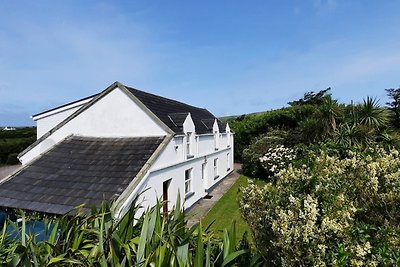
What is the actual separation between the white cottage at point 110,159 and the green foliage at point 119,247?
4973 millimetres

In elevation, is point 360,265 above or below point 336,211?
below

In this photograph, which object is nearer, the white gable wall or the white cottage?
the white cottage

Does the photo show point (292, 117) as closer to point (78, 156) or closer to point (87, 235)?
point (78, 156)

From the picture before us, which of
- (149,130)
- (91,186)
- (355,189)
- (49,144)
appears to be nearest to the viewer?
(355,189)

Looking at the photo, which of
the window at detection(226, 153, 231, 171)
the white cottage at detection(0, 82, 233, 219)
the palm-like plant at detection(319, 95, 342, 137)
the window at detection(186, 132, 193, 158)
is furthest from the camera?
the window at detection(226, 153, 231, 171)

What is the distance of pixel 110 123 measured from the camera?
1532 centimetres

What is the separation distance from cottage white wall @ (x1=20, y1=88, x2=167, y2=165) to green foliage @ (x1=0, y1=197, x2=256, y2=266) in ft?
32.0

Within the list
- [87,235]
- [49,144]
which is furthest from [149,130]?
[87,235]

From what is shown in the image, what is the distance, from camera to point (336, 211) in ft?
13.9

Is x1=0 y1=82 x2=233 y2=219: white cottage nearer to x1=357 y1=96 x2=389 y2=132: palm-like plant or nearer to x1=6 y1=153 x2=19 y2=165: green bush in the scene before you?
x1=357 y1=96 x2=389 y2=132: palm-like plant

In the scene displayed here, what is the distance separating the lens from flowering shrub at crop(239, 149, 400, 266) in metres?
3.76

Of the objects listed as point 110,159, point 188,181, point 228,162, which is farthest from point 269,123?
point 110,159

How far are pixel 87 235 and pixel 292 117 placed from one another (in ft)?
99.4

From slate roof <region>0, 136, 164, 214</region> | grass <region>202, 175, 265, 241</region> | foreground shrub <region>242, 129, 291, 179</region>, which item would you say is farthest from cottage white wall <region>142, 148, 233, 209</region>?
foreground shrub <region>242, 129, 291, 179</region>
